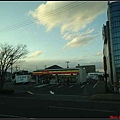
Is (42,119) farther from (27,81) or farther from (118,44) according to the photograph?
(118,44)

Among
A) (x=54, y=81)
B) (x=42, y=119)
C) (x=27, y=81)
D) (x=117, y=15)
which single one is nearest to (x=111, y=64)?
(x=117, y=15)

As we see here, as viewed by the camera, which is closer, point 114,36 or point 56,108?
point 56,108

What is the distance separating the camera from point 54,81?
57.1 m

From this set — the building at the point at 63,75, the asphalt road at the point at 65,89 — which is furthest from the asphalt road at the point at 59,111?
the building at the point at 63,75

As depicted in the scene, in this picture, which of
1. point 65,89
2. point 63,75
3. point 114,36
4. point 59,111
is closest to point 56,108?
point 59,111

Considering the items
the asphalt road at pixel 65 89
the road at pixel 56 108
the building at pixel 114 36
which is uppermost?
the building at pixel 114 36

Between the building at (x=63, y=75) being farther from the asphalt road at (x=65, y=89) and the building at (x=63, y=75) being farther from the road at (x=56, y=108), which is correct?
the road at (x=56, y=108)

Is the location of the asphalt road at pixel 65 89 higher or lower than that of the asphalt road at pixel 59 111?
lower

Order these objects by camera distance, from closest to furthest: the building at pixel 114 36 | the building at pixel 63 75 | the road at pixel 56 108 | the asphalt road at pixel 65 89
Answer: the road at pixel 56 108
the asphalt road at pixel 65 89
the building at pixel 63 75
the building at pixel 114 36

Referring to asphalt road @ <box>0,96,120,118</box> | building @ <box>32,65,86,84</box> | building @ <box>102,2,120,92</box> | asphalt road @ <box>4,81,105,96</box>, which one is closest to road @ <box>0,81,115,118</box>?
asphalt road @ <box>0,96,120,118</box>

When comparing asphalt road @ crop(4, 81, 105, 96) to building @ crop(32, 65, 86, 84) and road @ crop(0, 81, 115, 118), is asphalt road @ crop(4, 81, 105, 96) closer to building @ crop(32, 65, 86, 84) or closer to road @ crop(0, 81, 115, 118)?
road @ crop(0, 81, 115, 118)

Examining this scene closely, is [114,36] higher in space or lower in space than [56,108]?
higher

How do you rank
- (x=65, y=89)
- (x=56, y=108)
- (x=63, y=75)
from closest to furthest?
(x=56, y=108)
(x=65, y=89)
(x=63, y=75)

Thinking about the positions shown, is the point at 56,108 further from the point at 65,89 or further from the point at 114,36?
the point at 114,36
